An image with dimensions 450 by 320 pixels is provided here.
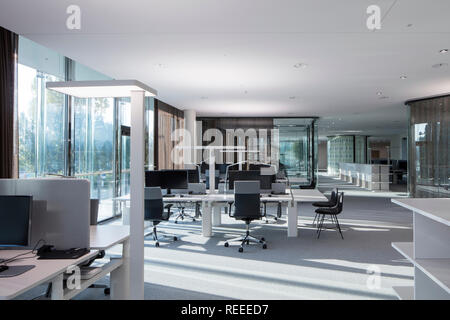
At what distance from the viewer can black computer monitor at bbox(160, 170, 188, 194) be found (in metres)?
6.21

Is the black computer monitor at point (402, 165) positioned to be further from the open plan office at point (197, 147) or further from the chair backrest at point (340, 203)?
the chair backrest at point (340, 203)

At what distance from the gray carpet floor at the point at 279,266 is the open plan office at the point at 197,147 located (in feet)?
0.11

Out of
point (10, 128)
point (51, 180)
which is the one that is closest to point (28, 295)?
point (51, 180)

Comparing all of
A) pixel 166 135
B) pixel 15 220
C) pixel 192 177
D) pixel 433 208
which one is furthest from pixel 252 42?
pixel 166 135

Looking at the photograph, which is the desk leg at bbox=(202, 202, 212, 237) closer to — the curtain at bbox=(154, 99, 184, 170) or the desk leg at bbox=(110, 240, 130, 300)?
the desk leg at bbox=(110, 240, 130, 300)

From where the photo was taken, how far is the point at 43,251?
2.51 m

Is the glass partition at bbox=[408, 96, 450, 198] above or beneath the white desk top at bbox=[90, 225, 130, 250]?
above

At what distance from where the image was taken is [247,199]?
17.8 feet

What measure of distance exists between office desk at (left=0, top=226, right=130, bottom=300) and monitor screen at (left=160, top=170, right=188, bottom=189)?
2918mm

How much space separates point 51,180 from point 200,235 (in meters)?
4.10

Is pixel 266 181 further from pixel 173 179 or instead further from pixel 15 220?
pixel 15 220

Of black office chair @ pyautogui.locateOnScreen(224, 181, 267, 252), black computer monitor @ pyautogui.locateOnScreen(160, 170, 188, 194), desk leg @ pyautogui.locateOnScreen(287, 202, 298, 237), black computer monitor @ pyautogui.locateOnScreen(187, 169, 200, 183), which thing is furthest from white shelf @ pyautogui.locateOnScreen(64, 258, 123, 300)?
black computer monitor @ pyautogui.locateOnScreen(187, 169, 200, 183)

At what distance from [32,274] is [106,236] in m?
0.84

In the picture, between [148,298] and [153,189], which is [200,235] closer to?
[153,189]
